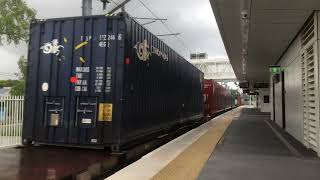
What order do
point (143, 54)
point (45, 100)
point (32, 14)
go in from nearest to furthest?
point (45, 100) < point (143, 54) < point (32, 14)

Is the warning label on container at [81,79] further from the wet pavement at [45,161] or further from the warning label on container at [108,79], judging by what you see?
the wet pavement at [45,161]

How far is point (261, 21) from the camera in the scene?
36.3 ft

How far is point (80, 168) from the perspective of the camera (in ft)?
20.3

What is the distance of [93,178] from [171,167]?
5.88 feet

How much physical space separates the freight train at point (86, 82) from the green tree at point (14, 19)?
11.6 meters

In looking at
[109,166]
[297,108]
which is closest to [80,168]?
[109,166]

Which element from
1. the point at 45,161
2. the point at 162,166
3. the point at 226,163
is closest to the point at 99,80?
the point at 45,161

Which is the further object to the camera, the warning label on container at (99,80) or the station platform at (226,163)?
the warning label on container at (99,80)

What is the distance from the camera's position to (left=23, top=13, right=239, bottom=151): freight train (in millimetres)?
7949

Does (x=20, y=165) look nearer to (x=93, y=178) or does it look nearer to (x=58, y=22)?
(x=93, y=178)

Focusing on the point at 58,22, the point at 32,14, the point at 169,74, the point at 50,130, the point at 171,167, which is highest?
the point at 32,14

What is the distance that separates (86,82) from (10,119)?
3.89m

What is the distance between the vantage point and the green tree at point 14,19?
19312 millimetres

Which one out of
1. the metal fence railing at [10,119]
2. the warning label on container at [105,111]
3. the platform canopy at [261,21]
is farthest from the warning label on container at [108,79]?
the metal fence railing at [10,119]
